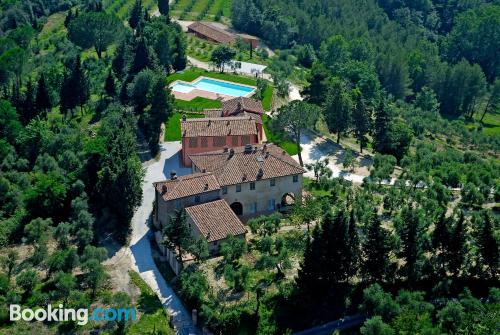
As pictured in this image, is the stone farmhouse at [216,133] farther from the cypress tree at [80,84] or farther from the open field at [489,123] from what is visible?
the open field at [489,123]

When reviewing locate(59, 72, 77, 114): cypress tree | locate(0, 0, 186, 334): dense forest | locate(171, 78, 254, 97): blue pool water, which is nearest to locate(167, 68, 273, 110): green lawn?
locate(171, 78, 254, 97): blue pool water

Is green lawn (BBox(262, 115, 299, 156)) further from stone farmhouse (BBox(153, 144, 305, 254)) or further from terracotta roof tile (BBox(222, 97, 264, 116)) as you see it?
stone farmhouse (BBox(153, 144, 305, 254))

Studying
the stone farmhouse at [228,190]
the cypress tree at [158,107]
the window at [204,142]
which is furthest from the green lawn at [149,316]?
the cypress tree at [158,107]

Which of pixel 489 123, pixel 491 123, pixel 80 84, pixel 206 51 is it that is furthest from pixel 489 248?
pixel 491 123

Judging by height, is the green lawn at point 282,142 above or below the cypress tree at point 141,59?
below

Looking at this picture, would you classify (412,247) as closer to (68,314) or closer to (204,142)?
(68,314)

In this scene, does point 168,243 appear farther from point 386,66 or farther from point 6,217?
point 386,66
